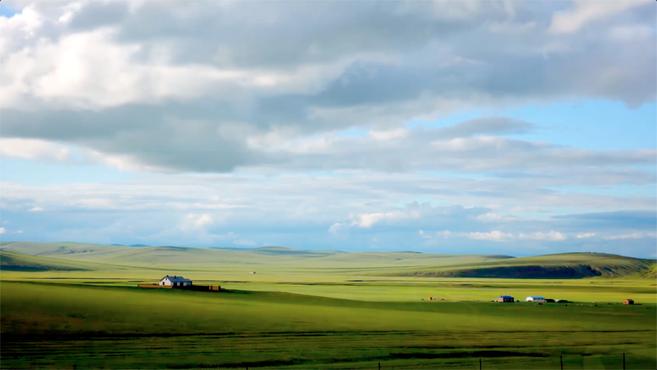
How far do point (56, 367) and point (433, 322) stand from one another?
118 ft

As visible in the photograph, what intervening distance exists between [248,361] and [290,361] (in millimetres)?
2457

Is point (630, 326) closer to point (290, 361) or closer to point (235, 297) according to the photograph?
point (290, 361)

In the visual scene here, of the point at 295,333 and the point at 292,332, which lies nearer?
the point at 295,333

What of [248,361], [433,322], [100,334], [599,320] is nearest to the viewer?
[248,361]

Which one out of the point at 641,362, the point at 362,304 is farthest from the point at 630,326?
the point at 362,304

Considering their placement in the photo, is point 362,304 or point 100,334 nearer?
point 100,334

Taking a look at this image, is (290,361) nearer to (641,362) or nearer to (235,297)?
(641,362)

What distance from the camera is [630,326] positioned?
64562 millimetres

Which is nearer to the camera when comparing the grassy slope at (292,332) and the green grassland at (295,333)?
the green grassland at (295,333)

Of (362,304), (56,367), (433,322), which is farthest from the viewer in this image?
(362,304)

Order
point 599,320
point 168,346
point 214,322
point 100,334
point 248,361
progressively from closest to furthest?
point 248,361 → point 168,346 → point 100,334 → point 214,322 → point 599,320

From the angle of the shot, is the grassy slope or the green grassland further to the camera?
the grassy slope

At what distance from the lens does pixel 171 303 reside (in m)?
72.9

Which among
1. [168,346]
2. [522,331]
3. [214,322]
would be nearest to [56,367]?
[168,346]
